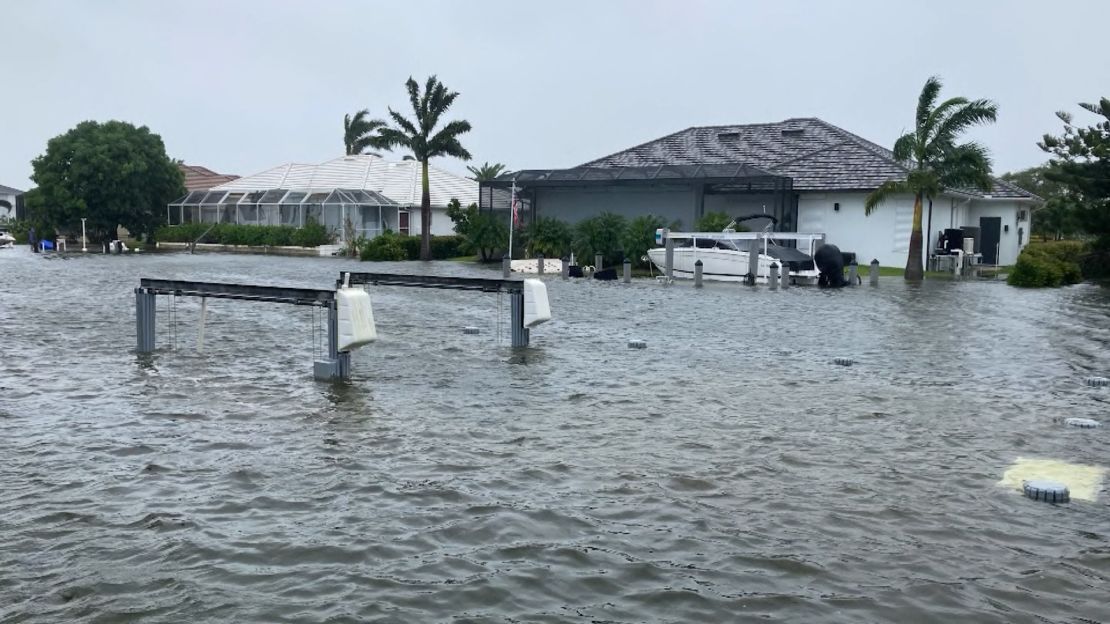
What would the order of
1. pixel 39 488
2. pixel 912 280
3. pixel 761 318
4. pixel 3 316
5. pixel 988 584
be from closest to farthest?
pixel 988 584, pixel 39 488, pixel 3 316, pixel 761 318, pixel 912 280

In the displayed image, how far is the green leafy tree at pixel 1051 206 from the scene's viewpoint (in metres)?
38.4

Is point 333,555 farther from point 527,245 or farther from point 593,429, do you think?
point 527,245

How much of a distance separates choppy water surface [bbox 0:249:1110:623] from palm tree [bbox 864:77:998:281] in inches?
777

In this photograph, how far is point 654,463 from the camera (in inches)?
358

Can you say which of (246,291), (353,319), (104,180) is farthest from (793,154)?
(104,180)

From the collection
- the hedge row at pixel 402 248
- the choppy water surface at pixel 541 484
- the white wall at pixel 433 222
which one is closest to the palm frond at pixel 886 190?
the choppy water surface at pixel 541 484

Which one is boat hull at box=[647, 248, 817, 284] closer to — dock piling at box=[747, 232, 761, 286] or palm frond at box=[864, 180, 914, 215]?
dock piling at box=[747, 232, 761, 286]

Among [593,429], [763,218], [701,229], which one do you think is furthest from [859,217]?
[593,429]

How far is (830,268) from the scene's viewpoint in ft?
105

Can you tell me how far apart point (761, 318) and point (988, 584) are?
1566cm

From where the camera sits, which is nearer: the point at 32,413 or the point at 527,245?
the point at 32,413

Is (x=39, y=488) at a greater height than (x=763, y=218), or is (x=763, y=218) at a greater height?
(x=763, y=218)

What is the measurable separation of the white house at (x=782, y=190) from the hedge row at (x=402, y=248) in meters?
3.48

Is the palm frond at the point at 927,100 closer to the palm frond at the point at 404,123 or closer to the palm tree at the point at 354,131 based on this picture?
the palm frond at the point at 404,123
